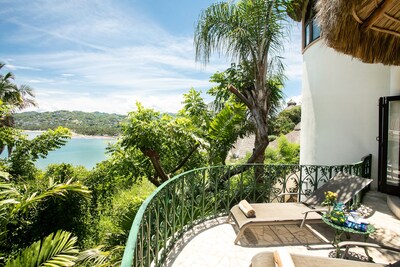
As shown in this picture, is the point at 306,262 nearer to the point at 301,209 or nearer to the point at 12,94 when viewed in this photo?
the point at 301,209

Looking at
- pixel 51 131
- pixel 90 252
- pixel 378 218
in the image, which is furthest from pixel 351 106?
pixel 51 131

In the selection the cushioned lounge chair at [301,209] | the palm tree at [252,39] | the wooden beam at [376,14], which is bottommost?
the cushioned lounge chair at [301,209]

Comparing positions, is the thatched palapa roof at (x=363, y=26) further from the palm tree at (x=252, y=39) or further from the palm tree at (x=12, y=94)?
the palm tree at (x=12, y=94)

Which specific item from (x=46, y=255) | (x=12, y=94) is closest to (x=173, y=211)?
(x=46, y=255)

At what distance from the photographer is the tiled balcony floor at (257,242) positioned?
147 inches

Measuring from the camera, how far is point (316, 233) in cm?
466

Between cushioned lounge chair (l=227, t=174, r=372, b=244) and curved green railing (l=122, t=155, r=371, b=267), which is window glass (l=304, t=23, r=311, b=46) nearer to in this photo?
curved green railing (l=122, t=155, r=371, b=267)

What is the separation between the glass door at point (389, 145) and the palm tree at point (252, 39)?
3.49 m

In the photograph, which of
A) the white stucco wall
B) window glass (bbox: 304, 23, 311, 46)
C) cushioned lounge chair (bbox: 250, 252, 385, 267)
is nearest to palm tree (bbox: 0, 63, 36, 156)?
window glass (bbox: 304, 23, 311, 46)

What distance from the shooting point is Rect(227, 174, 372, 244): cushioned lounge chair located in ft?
13.4

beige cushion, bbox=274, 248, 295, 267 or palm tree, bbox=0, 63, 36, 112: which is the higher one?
palm tree, bbox=0, 63, 36, 112

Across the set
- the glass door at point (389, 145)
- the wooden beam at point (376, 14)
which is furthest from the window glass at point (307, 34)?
the wooden beam at point (376, 14)

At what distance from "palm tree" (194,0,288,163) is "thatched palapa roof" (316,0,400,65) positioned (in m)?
4.49

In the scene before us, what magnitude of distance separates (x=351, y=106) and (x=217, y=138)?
4.64 m
